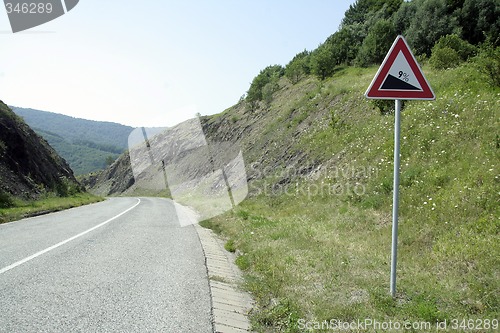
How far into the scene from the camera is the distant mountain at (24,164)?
85.4ft

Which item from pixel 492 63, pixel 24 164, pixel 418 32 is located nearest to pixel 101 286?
pixel 492 63

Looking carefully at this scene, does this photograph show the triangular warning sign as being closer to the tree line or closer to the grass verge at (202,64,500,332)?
the grass verge at (202,64,500,332)

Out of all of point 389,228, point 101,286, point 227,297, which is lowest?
point 389,228

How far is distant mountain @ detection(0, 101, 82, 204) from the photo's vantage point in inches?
1025

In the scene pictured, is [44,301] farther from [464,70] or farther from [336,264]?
[464,70]

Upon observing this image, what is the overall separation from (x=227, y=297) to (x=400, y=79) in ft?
12.8

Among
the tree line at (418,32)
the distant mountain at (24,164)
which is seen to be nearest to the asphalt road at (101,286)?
the distant mountain at (24,164)

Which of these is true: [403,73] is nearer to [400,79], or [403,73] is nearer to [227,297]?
[400,79]

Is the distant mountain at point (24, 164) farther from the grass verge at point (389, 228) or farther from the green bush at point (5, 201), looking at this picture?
the grass verge at point (389, 228)

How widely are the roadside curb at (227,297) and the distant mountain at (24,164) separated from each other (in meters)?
21.6

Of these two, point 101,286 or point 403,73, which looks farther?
point 101,286

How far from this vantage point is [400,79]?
4.92m

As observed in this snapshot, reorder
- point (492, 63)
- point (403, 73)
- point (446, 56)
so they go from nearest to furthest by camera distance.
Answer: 1. point (403, 73)
2. point (492, 63)
3. point (446, 56)

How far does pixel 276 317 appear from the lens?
4281mm
